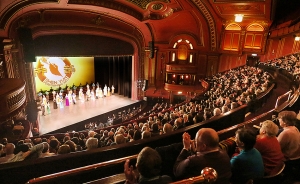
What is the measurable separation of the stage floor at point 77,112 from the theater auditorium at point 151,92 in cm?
9

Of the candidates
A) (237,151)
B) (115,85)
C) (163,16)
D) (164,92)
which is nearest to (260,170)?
(237,151)

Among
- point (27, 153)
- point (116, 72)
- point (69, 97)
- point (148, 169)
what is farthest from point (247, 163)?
point (116, 72)

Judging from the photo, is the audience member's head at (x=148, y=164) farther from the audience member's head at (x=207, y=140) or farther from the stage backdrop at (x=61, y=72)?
the stage backdrop at (x=61, y=72)

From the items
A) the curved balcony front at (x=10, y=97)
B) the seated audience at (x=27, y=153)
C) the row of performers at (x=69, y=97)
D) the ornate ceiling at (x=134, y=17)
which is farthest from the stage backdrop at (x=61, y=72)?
the seated audience at (x=27, y=153)

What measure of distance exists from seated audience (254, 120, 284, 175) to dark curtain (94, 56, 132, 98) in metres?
12.9

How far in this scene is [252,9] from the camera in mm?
10078

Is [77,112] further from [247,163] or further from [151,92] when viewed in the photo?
[247,163]

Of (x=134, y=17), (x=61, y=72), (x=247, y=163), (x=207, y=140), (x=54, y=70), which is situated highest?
(x=134, y=17)

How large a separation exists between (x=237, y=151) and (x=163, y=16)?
34.7ft

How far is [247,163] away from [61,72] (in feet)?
45.9

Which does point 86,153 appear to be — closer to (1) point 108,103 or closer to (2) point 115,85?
(1) point 108,103

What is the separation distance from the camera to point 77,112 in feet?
36.0

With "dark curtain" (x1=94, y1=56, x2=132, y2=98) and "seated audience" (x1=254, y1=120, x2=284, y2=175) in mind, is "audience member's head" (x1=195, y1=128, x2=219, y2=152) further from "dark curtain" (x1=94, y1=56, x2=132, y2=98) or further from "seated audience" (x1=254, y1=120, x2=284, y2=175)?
"dark curtain" (x1=94, y1=56, x2=132, y2=98)

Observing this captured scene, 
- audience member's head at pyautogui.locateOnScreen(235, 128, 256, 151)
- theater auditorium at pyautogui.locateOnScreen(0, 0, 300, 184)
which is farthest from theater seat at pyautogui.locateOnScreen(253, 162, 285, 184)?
audience member's head at pyautogui.locateOnScreen(235, 128, 256, 151)
